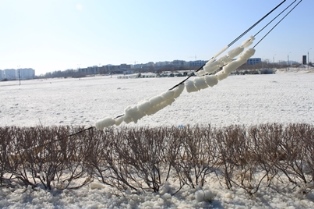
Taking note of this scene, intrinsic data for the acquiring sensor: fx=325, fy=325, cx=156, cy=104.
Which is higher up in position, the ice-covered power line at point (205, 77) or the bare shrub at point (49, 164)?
the ice-covered power line at point (205, 77)

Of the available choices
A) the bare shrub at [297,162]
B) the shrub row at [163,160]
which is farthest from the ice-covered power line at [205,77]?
the bare shrub at [297,162]

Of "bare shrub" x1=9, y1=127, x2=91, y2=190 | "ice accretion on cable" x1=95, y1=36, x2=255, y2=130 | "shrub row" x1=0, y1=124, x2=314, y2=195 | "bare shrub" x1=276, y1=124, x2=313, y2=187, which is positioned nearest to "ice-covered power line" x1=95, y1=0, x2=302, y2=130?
"ice accretion on cable" x1=95, y1=36, x2=255, y2=130

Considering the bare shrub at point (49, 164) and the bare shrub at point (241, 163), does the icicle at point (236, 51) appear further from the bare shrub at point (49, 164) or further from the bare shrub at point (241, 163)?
the bare shrub at point (49, 164)

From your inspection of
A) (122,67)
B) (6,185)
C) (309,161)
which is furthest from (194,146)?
(122,67)

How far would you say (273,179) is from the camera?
498 cm

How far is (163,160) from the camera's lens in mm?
5238

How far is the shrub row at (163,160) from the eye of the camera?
4.79m

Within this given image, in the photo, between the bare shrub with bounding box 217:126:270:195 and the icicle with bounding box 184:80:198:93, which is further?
the bare shrub with bounding box 217:126:270:195

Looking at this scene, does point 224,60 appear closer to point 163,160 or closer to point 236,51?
point 236,51

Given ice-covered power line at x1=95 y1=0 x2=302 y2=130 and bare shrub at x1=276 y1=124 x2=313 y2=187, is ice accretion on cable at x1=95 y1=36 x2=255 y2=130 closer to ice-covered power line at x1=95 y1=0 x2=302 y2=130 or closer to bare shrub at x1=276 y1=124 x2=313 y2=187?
ice-covered power line at x1=95 y1=0 x2=302 y2=130

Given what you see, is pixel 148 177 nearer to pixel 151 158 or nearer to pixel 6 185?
pixel 151 158

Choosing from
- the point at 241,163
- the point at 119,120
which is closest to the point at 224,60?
the point at 119,120

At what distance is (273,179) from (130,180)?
7.21 feet

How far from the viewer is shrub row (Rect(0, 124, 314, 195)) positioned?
4793 mm
